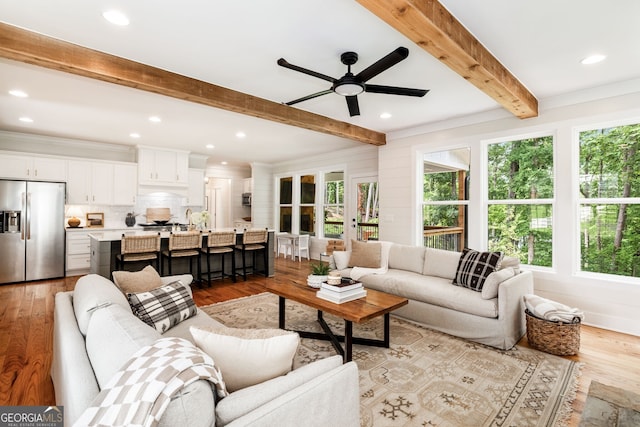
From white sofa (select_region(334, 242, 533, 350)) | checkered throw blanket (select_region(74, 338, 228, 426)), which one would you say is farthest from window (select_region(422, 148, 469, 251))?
checkered throw blanket (select_region(74, 338, 228, 426))

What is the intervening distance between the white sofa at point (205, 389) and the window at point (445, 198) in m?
4.15

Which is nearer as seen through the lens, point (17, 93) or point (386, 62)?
point (386, 62)

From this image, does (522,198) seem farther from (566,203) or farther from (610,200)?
(610,200)

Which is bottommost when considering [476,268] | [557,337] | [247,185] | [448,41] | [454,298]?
[557,337]

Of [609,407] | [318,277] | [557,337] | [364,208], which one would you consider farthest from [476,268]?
[364,208]

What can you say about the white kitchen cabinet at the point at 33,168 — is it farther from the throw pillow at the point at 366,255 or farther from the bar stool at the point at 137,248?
the throw pillow at the point at 366,255

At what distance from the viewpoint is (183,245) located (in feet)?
15.5

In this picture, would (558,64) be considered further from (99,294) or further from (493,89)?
(99,294)

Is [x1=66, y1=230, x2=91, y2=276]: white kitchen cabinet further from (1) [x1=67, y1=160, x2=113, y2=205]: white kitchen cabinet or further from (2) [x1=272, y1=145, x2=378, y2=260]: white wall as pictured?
(2) [x1=272, y1=145, x2=378, y2=260]: white wall

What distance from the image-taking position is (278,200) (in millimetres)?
9117

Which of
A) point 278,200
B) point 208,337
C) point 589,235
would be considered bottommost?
point 208,337

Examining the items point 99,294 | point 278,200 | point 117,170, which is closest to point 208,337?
point 99,294

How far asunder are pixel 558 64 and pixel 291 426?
12.4 ft

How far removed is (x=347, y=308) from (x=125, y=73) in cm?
293
